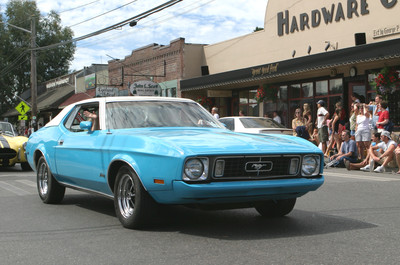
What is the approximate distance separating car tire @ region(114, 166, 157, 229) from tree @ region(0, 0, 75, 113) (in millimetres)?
49381

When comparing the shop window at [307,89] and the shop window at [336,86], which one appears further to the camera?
the shop window at [307,89]

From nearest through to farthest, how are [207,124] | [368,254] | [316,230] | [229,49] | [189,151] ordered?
[368,254] → [189,151] → [316,230] → [207,124] → [229,49]

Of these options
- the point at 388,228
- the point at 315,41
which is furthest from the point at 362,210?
the point at 315,41

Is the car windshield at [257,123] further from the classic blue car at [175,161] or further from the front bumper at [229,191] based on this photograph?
the front bumper at [229,191]

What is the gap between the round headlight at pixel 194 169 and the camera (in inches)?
204

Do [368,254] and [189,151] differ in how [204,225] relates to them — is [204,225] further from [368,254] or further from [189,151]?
[368,254]

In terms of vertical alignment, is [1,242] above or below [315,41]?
Result: below

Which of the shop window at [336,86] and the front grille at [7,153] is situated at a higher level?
the shop window at [336,86]

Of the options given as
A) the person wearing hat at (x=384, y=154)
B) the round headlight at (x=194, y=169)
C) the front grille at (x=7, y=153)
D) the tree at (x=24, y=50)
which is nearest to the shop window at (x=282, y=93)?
the person wearing hat at (x=384, y=154)

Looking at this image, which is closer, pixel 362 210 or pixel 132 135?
pixel 132 135

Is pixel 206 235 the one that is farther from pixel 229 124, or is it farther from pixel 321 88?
pixel 321 88

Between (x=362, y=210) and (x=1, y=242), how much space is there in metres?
4.53

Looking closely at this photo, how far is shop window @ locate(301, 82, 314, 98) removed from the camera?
72.4ft

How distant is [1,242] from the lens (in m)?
5.35
